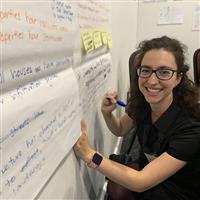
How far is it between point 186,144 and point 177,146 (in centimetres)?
4

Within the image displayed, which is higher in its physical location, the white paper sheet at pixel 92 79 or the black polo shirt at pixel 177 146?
the white paper sheet at pixel 92 79

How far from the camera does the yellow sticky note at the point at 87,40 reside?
1051 millimetres

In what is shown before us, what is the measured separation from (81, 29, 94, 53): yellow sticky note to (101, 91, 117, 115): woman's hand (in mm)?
321

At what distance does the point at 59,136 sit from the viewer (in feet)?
2.73

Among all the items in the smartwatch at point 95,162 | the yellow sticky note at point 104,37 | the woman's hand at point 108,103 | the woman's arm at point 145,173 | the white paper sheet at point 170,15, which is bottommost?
the woman's arm at point 145,173

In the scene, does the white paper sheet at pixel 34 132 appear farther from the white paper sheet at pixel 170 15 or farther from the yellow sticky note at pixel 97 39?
the white paper sheet at pixel 170 15

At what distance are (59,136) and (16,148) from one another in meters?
0.25

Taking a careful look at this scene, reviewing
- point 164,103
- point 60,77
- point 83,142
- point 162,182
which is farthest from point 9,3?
point 162,182

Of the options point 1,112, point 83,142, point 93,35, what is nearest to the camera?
point 1,112

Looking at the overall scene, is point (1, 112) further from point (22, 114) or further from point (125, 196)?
point (125, 196)

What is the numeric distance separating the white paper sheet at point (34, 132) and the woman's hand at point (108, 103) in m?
0.50

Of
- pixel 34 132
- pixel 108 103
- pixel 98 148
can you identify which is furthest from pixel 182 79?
pixel 34 132

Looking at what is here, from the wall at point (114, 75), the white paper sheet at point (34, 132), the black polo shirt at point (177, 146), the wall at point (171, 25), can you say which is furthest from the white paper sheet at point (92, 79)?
the wall at point (171, 25)

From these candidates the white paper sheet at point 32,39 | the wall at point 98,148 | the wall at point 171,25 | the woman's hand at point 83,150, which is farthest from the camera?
the wall at point 171,25
